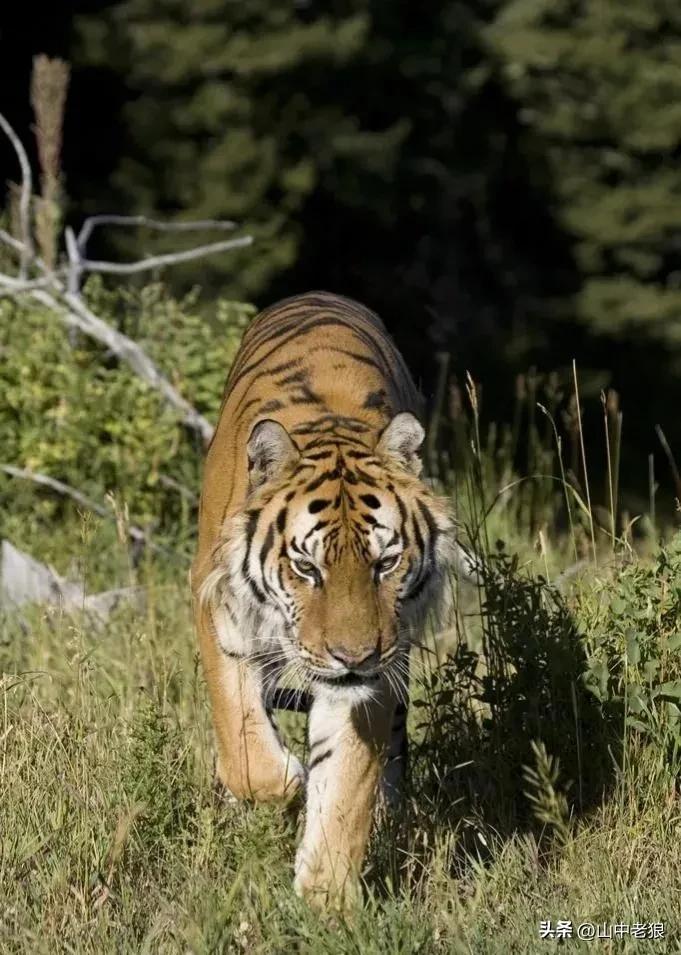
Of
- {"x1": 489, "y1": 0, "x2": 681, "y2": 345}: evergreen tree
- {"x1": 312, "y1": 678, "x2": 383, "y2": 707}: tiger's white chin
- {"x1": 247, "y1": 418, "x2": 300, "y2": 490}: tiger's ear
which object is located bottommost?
{"x1": 489, "y1": 0, "x2": 681, "y2": 345}: evergreen tree

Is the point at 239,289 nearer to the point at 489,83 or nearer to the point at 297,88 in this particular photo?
the point at 297,88

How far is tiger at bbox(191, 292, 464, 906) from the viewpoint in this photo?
3.97 m

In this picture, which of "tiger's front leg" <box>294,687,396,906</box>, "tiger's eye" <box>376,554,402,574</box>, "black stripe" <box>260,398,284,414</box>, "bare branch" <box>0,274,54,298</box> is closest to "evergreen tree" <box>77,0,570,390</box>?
"bare branch" <box>0,274,54,298</box>

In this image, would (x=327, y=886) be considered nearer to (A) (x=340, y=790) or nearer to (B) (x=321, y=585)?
(A) (x=340, y=790)

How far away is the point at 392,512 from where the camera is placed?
4.13 meters

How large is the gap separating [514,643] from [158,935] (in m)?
1.40

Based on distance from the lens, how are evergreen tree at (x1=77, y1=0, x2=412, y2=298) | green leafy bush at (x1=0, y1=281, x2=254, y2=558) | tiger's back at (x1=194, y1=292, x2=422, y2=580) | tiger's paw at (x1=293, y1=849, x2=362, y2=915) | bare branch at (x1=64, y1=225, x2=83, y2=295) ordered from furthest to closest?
evergreen tree at (x1=77, y1=0, x2=412, y2=298) → bare branch at (x1=64, y1=225, x2=83, y2=295) → green leafy bush at (x1=0, y1=281, x2=254, y2=558) → tiger's back at (x1=194, y1=292, x2=422, y2=580) → tiger's paw at (x1=293, y1=849, x2=362, y2=915)

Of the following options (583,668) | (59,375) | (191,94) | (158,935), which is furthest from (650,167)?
(158,935)

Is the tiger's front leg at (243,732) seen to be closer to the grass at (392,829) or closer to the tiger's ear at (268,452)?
the grass at (392,829)

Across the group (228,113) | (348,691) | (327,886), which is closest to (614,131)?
(228,113)

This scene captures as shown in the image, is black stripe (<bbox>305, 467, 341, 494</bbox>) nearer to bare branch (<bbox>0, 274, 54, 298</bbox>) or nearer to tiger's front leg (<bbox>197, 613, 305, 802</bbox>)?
tiger's front leg (<bbox>197, 613, 305, 802</bbox>)

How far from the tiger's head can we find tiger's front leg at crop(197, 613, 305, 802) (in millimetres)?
71

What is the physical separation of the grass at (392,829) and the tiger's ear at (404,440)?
64 cm

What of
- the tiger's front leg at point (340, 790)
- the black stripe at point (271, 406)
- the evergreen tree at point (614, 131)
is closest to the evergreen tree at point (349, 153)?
the evergreen tree at point (614, 131)
